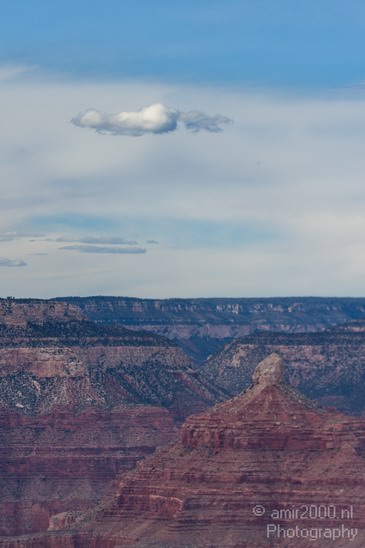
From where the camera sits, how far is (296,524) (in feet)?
653

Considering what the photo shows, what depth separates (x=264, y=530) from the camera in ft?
652

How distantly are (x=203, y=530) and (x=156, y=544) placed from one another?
3692mm

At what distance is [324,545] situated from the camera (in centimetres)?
19450

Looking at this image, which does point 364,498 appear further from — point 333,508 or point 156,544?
point 156,544

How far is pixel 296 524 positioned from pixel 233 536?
461cm

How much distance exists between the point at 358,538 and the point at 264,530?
7785mm

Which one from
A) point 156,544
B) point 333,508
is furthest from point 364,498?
point 156,544

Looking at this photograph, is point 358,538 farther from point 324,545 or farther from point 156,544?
point 156,544

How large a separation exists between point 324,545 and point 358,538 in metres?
2.42

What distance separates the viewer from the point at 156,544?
198 m

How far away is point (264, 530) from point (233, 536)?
229 centimetres

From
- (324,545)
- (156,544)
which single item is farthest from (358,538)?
(156,544)

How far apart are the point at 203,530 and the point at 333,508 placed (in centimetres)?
951

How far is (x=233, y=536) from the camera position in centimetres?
19850
